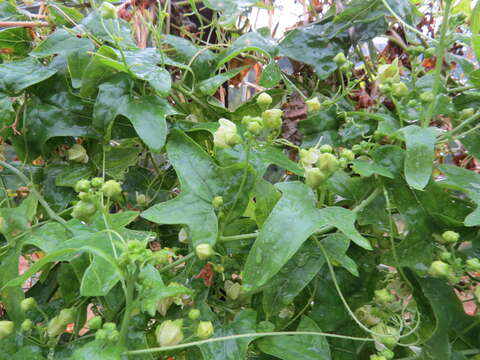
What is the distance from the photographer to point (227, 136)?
1.48 feet

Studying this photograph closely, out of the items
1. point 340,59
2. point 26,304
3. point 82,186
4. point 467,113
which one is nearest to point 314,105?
point 340,59

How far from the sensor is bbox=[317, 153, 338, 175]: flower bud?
1.38 feet

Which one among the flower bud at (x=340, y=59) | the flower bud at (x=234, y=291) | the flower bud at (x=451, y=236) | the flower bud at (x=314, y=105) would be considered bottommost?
the flower bud at (x=234, y=291)

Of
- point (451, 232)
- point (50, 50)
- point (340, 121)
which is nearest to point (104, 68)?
point (50, 50)

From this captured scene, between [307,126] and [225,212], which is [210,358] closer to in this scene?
[225,212]

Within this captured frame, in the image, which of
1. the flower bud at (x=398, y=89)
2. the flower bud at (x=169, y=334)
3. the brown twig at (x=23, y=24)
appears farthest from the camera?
the brown twig at (x=23, y=24)

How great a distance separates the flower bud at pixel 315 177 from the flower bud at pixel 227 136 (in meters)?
0.08

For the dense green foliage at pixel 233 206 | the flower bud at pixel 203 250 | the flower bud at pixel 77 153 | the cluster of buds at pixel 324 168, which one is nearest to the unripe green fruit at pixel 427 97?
the dense green foliage at pixel 233 206

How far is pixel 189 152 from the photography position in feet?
1.61

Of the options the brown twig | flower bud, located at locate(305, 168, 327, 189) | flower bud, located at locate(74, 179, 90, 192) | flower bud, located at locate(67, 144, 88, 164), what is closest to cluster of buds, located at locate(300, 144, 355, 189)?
flower bud, located at locate(305, 168, 327, 189)

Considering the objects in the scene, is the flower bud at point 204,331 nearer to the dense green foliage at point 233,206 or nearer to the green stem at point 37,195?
the dense green foliage at point 233,206

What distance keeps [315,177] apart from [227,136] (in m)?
0.10

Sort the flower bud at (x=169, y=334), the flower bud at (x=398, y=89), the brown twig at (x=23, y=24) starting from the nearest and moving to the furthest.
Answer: the flower bud at (x=169, y=334), the flower bud at (x=398, y=89), the brown twig at (x=23, y=24)

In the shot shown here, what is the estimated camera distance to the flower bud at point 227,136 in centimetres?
45
